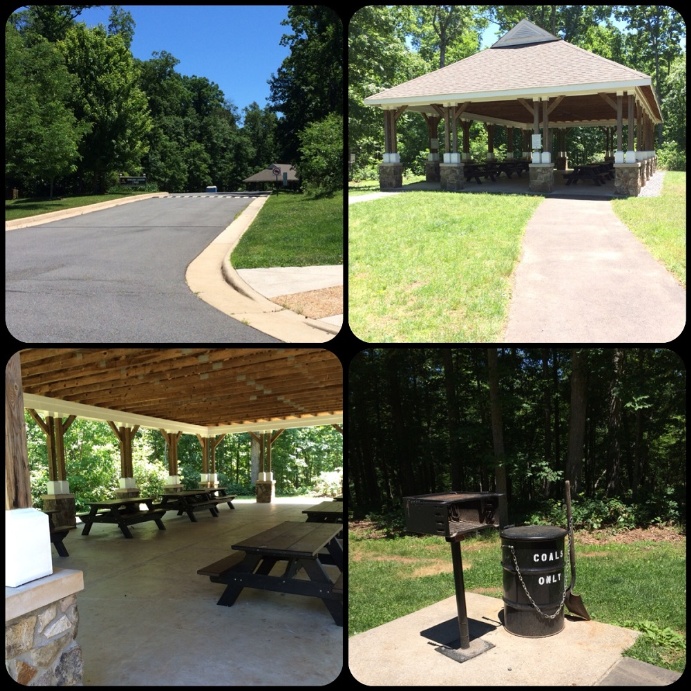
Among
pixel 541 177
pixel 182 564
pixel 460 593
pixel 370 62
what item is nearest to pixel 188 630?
pixel 460 593

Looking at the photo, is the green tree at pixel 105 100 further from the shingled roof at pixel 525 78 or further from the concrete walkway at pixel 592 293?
the concrete walkway at pixel 592 293

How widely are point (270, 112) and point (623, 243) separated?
212 inches

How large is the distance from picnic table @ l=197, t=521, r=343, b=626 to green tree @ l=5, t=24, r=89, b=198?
35.5ft

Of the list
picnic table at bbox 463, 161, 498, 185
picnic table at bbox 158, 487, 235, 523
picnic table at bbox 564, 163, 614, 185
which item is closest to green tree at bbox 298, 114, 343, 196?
picnic table at bbox 158, 487, 235, 523

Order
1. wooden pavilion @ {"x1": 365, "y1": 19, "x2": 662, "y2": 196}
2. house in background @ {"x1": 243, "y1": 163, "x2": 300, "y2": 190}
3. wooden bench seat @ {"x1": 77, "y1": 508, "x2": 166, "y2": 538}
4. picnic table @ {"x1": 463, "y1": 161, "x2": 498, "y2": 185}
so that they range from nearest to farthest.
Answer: wooden bench seat @ {"x1": 77, "y1": 508, "x2": 166, "y2": 538}
house in background @ {"x1": 243, "y1": 163, "x2": 300, "y2": 190}
wooden pavilion @ {"x1": 365, "y1": 19, "x2": 662, "y2": 196}
picnic table @ {"x1": 463, "y1": 161, "x2": 498, "y2": 185}

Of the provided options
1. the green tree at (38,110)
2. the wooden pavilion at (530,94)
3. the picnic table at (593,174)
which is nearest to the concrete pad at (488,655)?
the wooden pavilion at (530,94)

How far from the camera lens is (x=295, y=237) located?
937 cm

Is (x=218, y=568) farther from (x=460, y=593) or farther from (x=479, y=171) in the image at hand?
(x=479, y=171)

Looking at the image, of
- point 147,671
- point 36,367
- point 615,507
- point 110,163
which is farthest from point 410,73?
point 147,671

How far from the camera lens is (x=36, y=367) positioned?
19.3 ft

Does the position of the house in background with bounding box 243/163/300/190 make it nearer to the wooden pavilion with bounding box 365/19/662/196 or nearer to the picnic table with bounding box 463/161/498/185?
the wooden pavilion with bounding box 365/19/662/196

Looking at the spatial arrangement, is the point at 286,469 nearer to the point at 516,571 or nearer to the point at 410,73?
the point at 410,73

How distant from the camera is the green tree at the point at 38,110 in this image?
→ 13109 millimetres

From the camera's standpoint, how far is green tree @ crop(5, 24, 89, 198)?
43.0 ft
